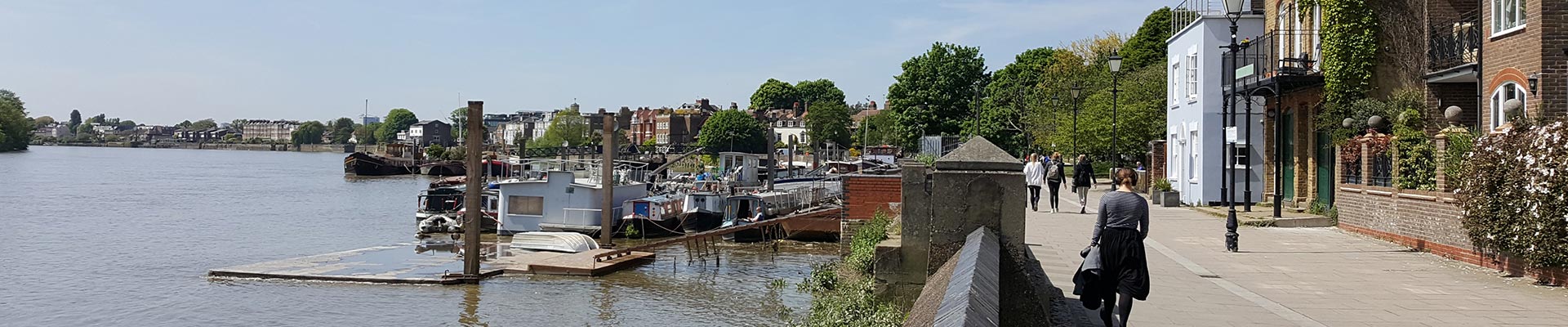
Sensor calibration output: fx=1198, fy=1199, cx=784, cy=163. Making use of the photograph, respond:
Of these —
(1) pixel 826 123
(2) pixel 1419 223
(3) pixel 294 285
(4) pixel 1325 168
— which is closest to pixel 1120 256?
(2) pixel 1419 223

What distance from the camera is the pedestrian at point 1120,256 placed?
347 inches

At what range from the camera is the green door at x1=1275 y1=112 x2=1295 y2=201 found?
1104 inches

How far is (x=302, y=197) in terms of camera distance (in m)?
73.6

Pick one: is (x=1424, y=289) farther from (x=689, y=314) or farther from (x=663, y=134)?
(x=663, y=134)

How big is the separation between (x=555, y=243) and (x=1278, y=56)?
18800 millimetres

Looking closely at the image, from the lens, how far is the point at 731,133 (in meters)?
142

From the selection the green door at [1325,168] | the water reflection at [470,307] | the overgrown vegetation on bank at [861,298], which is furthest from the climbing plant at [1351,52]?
the water reflection at [470,307]

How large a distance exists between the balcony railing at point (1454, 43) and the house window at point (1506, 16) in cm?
49

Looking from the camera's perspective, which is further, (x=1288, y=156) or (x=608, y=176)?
(x=608, y=176)

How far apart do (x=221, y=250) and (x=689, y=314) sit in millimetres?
21296

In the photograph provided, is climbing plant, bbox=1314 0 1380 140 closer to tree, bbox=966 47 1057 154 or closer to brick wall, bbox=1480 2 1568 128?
brick wall, bbox=1480 2 1568 128

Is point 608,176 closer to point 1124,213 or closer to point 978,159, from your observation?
point 1124,213

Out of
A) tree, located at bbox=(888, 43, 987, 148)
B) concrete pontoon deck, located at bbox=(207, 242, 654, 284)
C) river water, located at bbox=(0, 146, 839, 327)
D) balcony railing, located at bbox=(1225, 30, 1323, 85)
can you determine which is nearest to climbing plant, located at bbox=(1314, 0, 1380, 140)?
balcony railing, located at bbox=(1225, 30, 1323, 85)

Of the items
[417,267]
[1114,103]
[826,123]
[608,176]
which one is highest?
[826,123]
